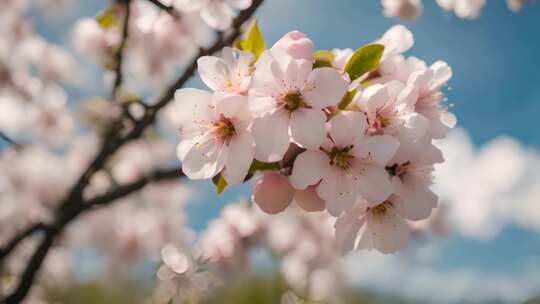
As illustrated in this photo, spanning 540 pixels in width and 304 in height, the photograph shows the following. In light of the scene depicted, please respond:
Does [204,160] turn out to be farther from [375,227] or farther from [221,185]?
[375,227]

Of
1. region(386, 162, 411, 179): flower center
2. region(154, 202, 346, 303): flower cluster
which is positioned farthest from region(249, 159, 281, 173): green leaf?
region(154, 202, 346, 303): flower cluster

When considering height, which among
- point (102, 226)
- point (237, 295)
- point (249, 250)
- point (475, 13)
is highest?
point (475, 13)

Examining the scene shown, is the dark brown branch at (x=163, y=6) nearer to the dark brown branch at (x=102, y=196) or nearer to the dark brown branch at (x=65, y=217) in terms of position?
the dark brown branch at (x=102, y=196)

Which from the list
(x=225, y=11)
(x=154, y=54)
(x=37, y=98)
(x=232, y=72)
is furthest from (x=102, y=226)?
(x=232, y=72)

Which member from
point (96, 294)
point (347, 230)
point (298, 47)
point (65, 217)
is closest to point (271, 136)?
point (298, 47)

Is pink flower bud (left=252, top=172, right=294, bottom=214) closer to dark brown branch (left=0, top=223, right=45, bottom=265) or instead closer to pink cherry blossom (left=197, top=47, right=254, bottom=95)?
pink cherry blossom (left=197, top=47, right=254, bottom=95)

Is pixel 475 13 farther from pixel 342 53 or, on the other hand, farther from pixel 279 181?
pixel 279 181
